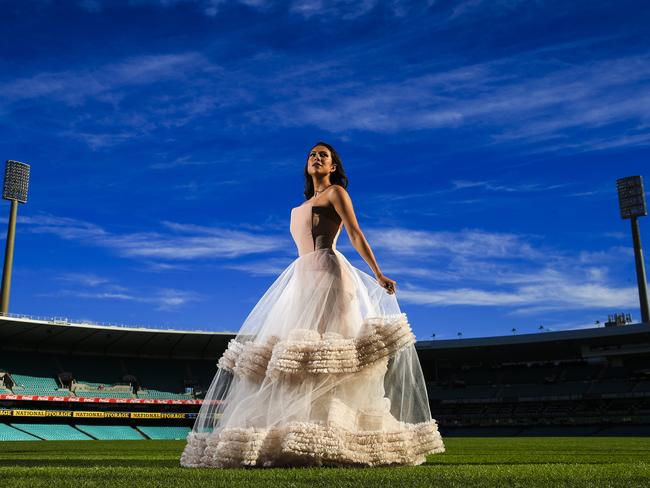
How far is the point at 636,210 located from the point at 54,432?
148 ft

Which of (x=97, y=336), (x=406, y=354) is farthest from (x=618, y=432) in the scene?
(x=406, y=354)

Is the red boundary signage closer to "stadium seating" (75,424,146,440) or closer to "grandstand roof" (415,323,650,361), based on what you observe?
"stadium seating" (75,424,146,440)

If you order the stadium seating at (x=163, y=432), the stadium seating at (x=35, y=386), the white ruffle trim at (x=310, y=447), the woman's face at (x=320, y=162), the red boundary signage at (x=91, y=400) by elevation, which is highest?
the woman's face at (x=320, y=162)

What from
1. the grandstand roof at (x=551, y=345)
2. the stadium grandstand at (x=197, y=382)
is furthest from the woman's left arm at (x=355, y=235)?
the grandstand roof at (x=551, y=345)

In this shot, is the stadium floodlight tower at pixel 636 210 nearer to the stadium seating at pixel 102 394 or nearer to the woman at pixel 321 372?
the stadium seating at pixel 102 394

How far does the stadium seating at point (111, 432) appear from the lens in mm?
33525

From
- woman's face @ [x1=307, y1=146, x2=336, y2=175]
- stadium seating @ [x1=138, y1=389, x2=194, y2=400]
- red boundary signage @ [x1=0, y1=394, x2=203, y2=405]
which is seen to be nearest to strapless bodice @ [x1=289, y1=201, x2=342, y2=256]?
woman's face @ [x1=307, y1=146, x2=336, y2=175]

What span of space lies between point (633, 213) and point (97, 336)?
4217 cm

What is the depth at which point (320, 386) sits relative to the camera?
4.76m

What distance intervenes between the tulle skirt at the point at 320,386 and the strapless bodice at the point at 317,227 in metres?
0.11

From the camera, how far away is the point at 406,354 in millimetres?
5395

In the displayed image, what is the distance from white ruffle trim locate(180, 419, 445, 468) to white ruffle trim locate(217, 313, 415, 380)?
1.54ft

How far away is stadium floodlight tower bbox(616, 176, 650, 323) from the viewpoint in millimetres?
48656

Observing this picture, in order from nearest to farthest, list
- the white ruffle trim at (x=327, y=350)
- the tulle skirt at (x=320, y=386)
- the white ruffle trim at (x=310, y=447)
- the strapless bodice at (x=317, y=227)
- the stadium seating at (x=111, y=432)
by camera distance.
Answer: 1. the white ruffle trim at (x=310, y=447)
2. the tulle skirt at (x=320, y=386)
3. the white ruffle trim at (x=327, y=350)
4. the strapless bodice at (x=317, y=227)
5. the stadium seating at (x=111, y=432)
